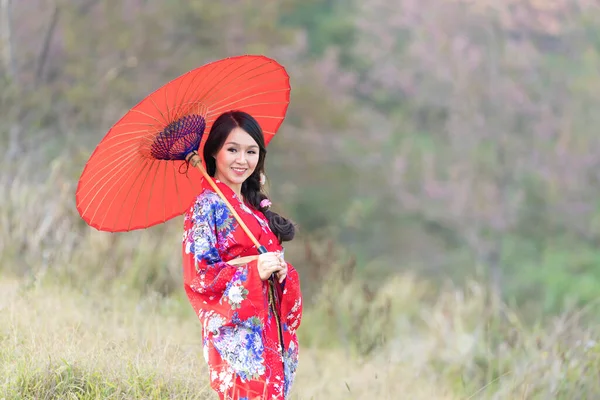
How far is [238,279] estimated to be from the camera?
2.55m

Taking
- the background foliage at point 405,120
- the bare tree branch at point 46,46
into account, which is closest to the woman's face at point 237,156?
the background foliage at point 405,120

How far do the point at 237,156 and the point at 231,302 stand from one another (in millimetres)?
497

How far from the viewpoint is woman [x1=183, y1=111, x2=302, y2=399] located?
8.41 feet

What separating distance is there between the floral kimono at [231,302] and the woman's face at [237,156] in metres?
0.06

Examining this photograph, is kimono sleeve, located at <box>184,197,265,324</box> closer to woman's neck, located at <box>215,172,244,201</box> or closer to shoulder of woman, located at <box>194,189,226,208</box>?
shoulder of woman, located at <box>194,189,226,208</box>

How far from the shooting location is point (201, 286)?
2.57 meters

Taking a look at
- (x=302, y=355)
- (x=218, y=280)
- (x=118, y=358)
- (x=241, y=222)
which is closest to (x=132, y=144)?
(x=241, y=222)

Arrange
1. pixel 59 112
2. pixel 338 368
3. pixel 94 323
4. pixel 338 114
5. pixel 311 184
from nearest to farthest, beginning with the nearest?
1. pixel 94 323
2. pixel 338 368
3. pixel 59 112
4. pixel 338 114
5. pixel 311 184

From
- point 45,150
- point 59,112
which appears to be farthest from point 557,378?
point 59,112

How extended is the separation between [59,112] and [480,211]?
16.2 feet

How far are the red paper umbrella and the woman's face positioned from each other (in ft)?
0.28

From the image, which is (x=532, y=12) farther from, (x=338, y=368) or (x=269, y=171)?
(x=338, y=368)

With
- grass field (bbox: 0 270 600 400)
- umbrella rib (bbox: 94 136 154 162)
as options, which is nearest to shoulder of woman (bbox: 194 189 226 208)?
umbrella rib (bbox: 94 136 154 162)

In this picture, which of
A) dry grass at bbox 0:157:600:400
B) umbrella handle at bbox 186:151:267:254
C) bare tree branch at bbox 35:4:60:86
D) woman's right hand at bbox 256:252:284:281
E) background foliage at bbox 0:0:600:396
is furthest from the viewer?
background foliage at bbox 0:0:600:396
